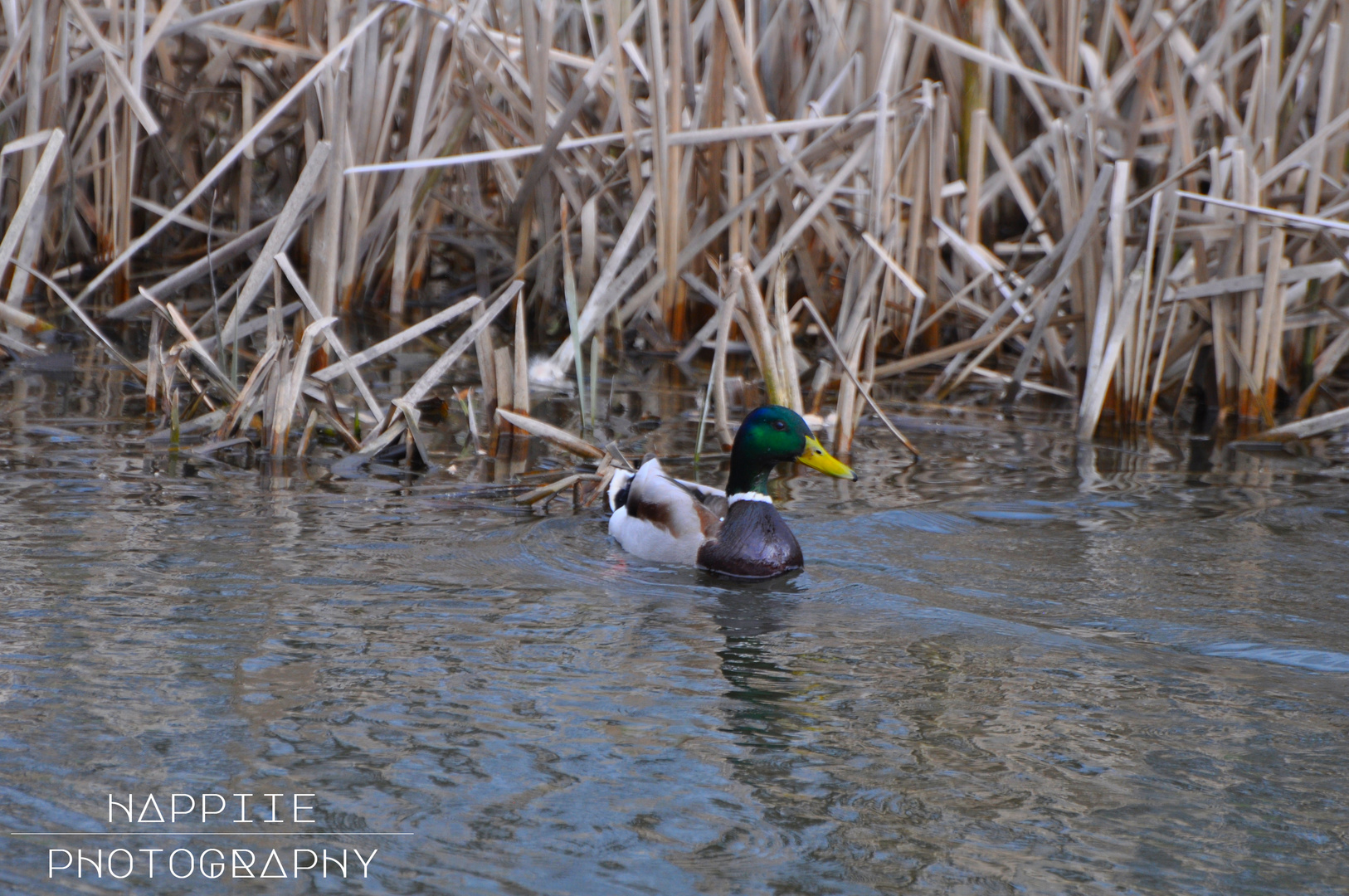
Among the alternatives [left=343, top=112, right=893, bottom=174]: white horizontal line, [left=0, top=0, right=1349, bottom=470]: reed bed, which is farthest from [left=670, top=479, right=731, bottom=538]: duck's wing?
[left=343, top=112, right=893, bottom=174]: white horizontal line

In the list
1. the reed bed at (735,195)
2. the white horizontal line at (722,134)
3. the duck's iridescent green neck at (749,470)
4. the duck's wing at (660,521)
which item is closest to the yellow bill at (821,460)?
the duck's iridescent green neck at (749,470)

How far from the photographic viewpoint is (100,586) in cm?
464

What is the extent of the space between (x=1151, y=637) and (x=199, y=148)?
745cm

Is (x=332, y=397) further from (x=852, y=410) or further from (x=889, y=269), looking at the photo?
(x=889, y=269)

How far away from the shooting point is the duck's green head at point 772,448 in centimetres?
580

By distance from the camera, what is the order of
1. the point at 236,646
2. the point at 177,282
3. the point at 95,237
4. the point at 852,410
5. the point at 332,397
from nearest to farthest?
the point at 236,646 → the point at 332,397 → the point at 852,410 → the point at 177,282 → the point at 95,237

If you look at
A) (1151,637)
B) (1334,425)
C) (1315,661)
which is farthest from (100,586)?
(1334,425)

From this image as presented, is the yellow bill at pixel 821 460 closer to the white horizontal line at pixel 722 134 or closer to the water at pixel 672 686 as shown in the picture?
the water at pixel 672 686

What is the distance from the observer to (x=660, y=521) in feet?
18.4

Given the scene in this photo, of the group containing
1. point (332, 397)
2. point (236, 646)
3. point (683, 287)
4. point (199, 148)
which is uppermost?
point (199, 148)

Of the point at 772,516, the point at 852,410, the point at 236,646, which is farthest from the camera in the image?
the point at 852,410

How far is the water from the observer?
3.17m

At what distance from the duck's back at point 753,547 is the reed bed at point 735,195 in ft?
3.09

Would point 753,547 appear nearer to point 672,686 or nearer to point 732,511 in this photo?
point 732,511
